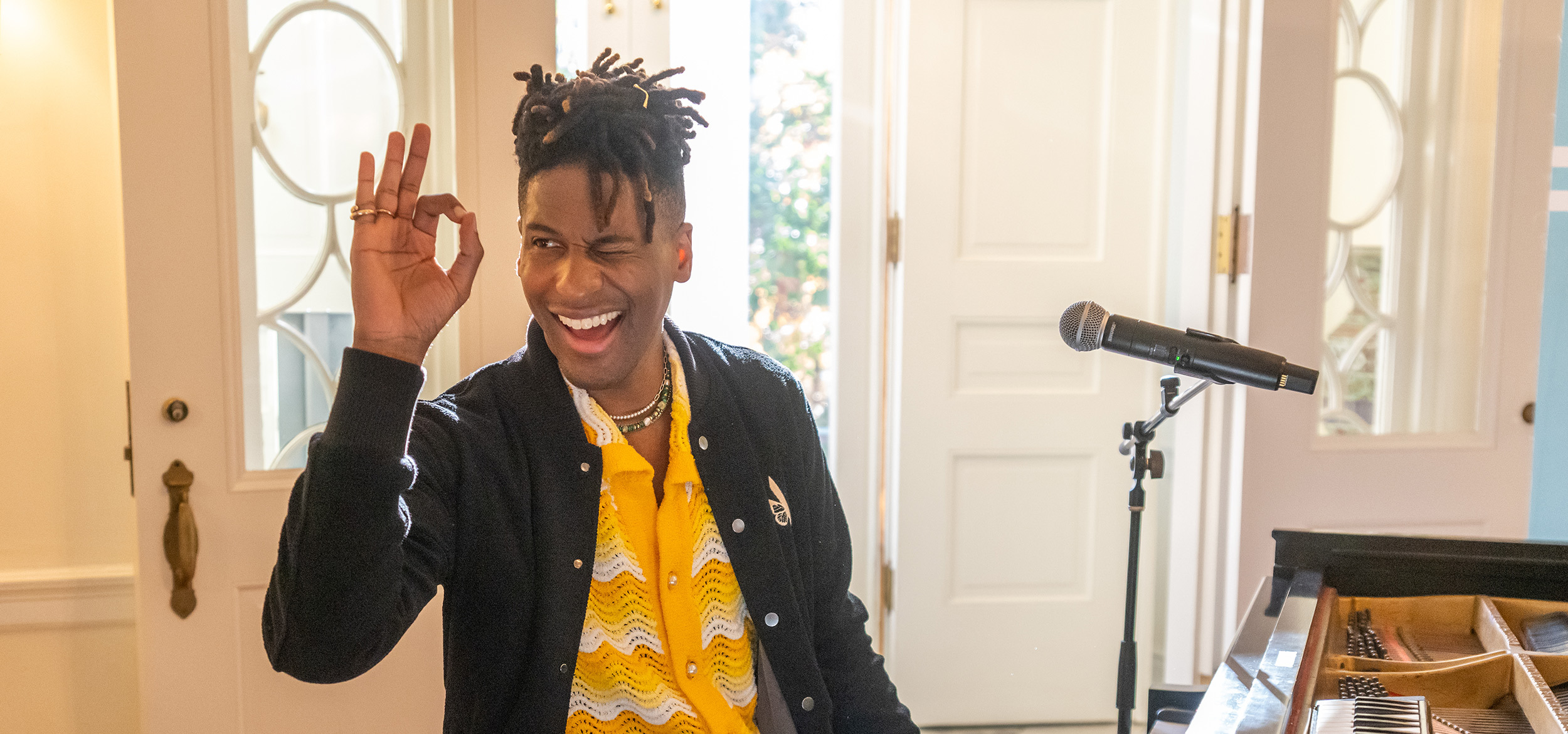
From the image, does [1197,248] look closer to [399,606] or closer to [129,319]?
[399,606]

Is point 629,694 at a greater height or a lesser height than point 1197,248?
lesser

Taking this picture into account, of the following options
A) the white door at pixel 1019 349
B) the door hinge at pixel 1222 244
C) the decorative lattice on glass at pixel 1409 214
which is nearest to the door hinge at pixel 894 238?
the white door at pixel 1019 349

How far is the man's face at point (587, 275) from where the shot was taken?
3.54ft

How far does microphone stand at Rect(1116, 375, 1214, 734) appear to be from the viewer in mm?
1664

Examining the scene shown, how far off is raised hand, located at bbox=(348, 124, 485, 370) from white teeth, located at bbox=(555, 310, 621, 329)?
12cm

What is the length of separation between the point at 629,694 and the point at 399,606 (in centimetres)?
26

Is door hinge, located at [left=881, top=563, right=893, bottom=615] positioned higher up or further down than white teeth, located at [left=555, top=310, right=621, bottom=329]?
further down

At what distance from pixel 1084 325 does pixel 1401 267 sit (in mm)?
1188

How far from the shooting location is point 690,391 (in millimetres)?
1233

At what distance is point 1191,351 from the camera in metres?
1.44

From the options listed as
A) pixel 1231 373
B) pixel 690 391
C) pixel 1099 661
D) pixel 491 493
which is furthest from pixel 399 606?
pixel 1099 661

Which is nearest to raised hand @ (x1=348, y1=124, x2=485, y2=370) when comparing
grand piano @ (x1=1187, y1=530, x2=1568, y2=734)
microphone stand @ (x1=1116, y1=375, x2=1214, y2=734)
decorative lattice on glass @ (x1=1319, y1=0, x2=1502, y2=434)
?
grand piano @ (x1=1187, y1=530, x2=1568, y2=734)

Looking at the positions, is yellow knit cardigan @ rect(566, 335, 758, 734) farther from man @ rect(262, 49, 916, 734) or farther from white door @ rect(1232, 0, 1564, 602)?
white door @ rect(1232, 0, 1564, 602)

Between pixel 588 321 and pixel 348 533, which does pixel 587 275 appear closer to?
pixel 588 321
